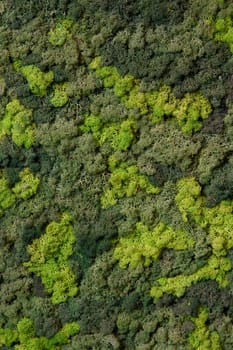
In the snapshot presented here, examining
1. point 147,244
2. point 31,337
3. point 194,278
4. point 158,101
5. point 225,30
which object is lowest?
point 31,337

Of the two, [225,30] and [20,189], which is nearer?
[225,30]

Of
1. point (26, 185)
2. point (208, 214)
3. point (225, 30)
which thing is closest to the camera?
point (225, 30)

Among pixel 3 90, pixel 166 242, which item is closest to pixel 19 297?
pixel 166 242

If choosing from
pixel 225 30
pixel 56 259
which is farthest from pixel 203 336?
pixel 225 30

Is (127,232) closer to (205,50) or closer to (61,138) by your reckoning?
(61,138)

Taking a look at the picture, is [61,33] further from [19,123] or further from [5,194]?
[5,194]

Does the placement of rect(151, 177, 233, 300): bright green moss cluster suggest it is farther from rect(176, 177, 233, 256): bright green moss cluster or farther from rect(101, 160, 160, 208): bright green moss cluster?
rect(101, 160, 160, 208): bright green moss cluster
